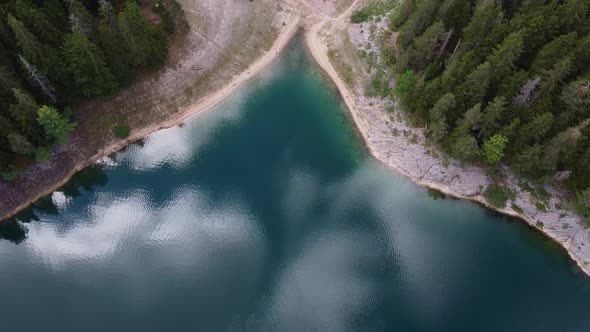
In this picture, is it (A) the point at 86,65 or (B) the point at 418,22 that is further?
(B) the point at 418,22

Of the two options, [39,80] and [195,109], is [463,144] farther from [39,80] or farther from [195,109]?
[39,80]

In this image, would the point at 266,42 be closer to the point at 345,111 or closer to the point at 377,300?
the point at 345,111

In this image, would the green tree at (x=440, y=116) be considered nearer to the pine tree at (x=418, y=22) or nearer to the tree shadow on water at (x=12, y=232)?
the pine tree at (x=418, y=22)

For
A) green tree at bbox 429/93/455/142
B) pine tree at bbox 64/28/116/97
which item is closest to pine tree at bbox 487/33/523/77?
green tree at bbox 429/93/455/142

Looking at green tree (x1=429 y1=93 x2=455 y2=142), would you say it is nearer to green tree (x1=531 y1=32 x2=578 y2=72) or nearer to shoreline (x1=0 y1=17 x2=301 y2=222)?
green tree (x1=531 y1=32 x2=578 y2=72)

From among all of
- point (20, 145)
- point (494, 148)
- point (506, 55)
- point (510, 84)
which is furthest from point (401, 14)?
point (20, 145)

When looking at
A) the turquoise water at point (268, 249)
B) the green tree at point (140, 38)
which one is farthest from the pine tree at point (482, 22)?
the green tree at point (140, 38)
